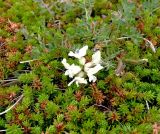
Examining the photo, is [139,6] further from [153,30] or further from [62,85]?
[62,85]

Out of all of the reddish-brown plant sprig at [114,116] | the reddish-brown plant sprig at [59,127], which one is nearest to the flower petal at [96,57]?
the reddish-brown plant sprig at [114,116]

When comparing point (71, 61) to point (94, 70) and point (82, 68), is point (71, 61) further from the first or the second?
point (94, 70)

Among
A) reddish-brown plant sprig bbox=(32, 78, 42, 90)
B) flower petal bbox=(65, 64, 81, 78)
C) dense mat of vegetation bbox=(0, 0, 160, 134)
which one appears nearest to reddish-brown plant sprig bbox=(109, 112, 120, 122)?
dense mat of vegetation bbox=(0, 0, 160, 134)

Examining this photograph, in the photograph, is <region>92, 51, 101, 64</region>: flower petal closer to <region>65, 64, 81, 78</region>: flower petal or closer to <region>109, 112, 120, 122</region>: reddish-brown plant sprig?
<region>65, 64, 81, 78</region>: flower petal

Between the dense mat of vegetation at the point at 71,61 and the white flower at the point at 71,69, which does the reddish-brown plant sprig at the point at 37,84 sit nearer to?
the dense mat of vegetation at the point at 71,61

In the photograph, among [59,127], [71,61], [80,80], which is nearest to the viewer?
[59,127]

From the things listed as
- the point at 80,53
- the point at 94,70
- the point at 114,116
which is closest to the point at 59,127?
the point at 114,116
